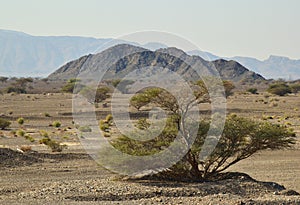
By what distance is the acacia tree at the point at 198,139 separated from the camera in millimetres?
19484

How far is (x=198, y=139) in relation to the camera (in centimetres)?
1961

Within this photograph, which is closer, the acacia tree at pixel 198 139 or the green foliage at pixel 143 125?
the acacia tree at pixel 198 139

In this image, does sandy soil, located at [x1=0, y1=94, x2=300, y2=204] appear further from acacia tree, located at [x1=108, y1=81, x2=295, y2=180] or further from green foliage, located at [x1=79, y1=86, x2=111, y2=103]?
green foliage, located at [x1=79, y1=86, x2=111, y2=103]

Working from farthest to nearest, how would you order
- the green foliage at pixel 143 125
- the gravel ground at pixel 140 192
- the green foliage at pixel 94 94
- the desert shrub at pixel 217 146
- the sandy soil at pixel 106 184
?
the green foliage at pixel 94 94, the green foliage at pixel 143 125, the desert shrub at pixel 217 146, the sandy soil at pixel 106 184, the gravel ground at pixel 140 192

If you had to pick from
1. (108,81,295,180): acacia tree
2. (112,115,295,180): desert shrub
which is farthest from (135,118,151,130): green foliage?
(112,115,295,180): desert shrub

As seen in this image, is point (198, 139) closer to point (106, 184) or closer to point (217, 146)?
point (217, 146)

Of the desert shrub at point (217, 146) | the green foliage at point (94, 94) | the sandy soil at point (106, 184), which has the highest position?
the desert shrub at point (217, 146)

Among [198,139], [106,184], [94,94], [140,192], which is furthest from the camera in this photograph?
[94,94]

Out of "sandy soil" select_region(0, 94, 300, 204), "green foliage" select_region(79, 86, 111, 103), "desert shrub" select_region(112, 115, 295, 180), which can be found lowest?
"green foliage" select_region(79, 86, 111, 103)

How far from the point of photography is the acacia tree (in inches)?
767

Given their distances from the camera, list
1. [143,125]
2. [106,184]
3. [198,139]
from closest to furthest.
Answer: [106,184], [198,139], [143,125]

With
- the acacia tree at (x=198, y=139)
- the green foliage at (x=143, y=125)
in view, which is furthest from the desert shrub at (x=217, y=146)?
the green foliage at (x=143, y=125)

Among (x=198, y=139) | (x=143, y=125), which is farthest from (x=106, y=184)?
(x=198, y=139)

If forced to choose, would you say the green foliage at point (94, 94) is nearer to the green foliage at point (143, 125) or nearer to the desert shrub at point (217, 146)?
the green foliage at point (143, 125)
